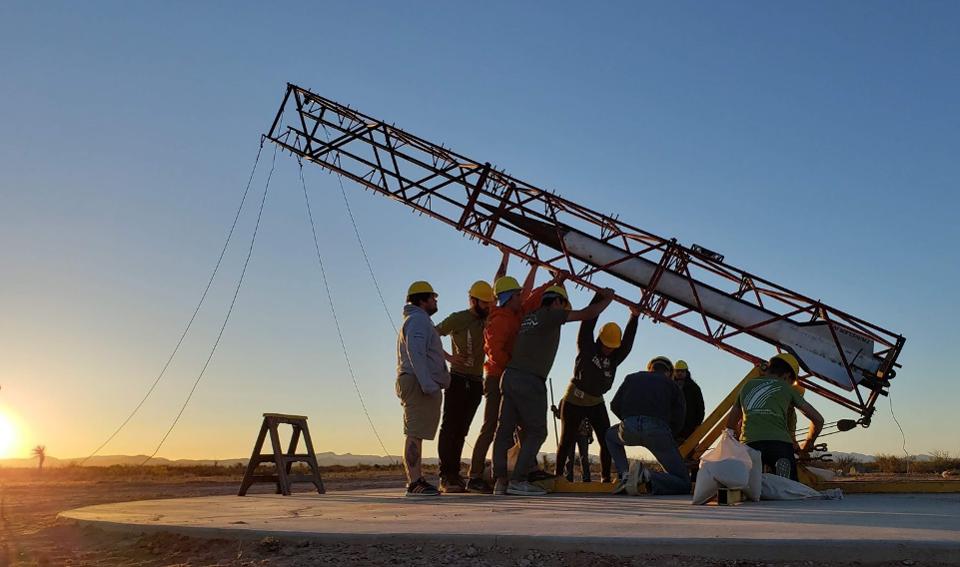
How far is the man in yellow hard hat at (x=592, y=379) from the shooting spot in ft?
35.6

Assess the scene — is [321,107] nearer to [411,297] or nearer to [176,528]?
[411,297]

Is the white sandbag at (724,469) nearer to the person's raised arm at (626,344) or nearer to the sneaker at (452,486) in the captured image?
the sneaker at (452,486)

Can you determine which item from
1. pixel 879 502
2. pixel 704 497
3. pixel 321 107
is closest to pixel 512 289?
pixel 704 497

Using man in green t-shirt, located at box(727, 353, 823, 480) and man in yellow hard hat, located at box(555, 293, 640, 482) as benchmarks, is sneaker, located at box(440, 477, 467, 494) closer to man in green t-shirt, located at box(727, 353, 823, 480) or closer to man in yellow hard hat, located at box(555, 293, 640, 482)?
man in yellow hard hat, located at box(555, 293, 640, 482)

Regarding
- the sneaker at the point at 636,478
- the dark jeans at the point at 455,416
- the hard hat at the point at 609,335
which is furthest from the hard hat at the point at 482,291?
the sneaker at the point at 636,478

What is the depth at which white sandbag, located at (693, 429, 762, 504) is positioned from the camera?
7258mm

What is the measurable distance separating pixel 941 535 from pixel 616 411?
499 centimetres

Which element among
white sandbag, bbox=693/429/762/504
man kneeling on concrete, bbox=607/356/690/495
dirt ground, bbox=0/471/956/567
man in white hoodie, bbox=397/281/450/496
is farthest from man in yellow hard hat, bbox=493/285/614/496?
dirt ground, bbox=0/471/956/567

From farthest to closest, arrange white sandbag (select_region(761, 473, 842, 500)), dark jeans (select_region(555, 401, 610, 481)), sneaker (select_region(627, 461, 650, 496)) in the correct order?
dark jeans (select_region(555, 401, 610, 481))
sneaker (select_region(627, 461, 650, 496))
white sandbag (select_region(761, 473, 842, 500))

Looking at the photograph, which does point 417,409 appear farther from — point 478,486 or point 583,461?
point 583,461

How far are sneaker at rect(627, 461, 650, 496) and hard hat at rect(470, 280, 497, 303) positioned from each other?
2341 mm

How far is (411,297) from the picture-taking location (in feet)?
30.0

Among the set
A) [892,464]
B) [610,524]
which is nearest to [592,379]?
[610,524]

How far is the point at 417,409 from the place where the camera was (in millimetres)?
8820
